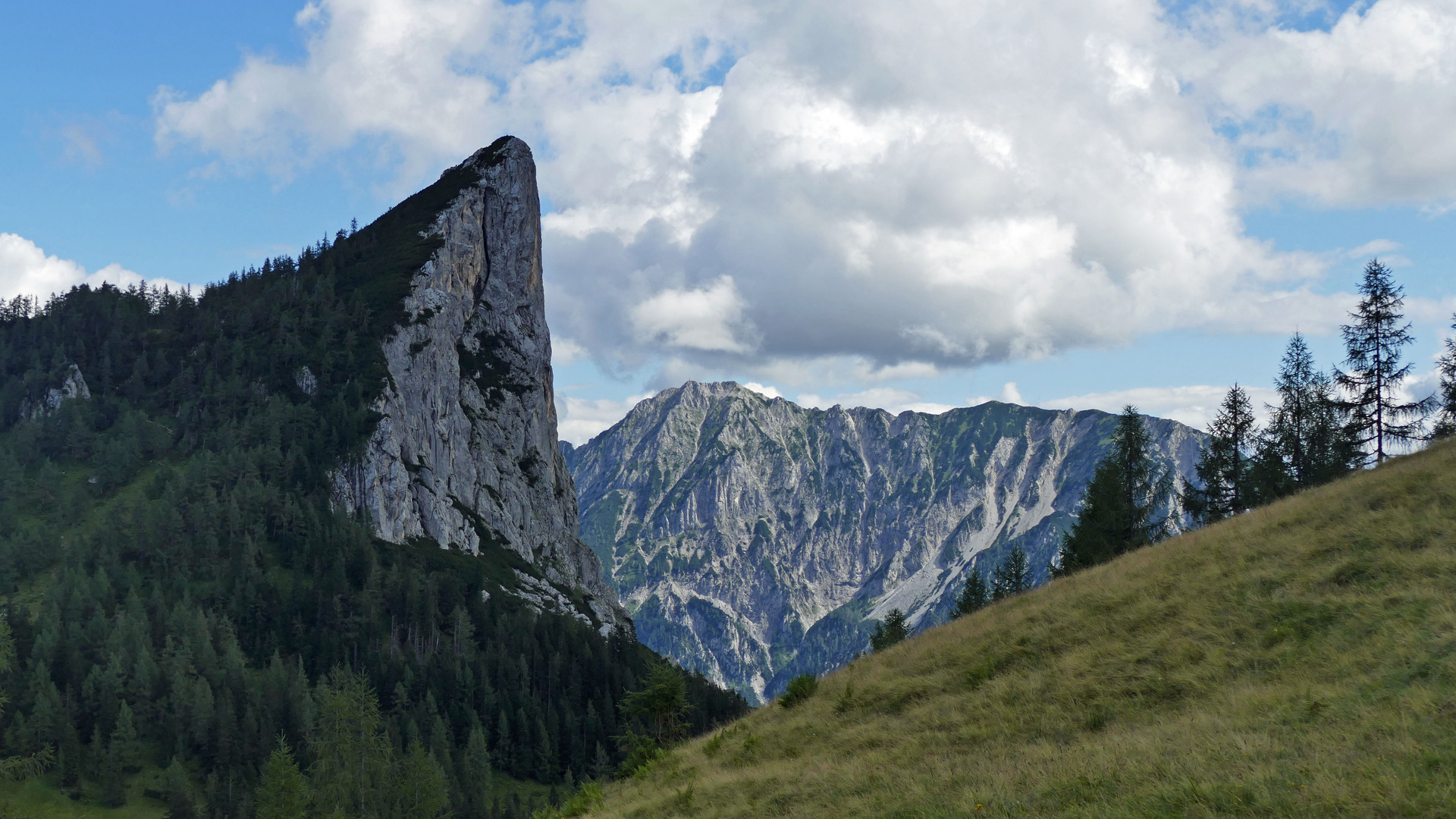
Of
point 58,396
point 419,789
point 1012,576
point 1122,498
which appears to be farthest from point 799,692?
point 58,396

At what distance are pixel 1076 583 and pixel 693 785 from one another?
52.5ft

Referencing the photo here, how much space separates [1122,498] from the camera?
6062 centimetres

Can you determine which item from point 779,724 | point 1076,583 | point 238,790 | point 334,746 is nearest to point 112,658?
point 238,790

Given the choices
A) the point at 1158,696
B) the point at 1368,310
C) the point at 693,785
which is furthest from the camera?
the point at 1368,310

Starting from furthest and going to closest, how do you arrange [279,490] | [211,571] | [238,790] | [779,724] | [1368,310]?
1. [279,490]
2. [211,571]
3. [238,790]
4. [1368,310]
5. [779,724]

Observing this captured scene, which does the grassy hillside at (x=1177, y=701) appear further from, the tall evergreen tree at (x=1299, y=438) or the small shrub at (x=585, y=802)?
the tall evergreen tree at (x=1299, y=438)

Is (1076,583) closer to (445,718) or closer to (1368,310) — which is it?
(1368,310)

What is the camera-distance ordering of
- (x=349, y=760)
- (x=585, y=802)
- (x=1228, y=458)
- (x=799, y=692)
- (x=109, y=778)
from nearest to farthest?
(x=585, y=802) < (x=799, y=692) < (x=1228, y=458) < (x=349, y=760) < (x=109, y=778)

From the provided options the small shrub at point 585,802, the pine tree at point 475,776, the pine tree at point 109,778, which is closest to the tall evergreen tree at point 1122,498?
the small shrub at point 585,802

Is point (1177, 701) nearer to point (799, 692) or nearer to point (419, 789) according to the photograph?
point (799, 692)

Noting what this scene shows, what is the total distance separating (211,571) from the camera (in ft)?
457

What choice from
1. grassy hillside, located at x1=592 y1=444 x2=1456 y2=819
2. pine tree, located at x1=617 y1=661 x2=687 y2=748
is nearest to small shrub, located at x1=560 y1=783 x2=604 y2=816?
grassy hillside, located at x1=592 y1=444 x2=1456 y2=819

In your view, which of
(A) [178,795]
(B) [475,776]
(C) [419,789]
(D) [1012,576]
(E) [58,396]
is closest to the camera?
(D) [1012,576]

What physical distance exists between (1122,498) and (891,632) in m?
32.4
